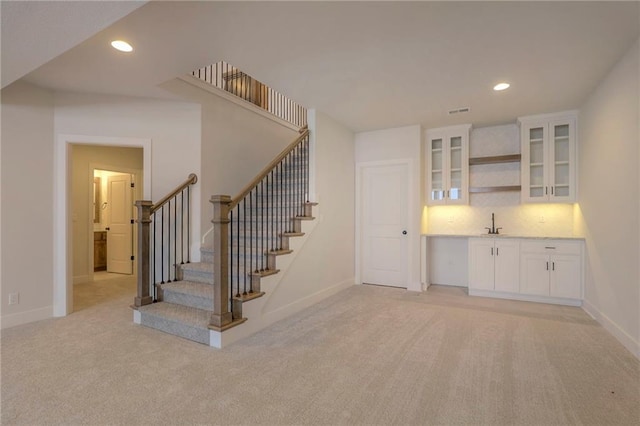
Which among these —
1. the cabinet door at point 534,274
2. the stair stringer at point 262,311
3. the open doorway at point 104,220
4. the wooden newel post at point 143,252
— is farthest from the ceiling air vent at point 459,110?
the open doorway at point 104,220

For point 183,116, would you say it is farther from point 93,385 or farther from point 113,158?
point 93,385

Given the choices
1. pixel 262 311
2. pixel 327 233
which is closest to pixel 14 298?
pixel 262 311

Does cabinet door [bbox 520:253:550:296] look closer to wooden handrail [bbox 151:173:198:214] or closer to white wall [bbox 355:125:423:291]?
white wall [bbox 355:125:423:291]

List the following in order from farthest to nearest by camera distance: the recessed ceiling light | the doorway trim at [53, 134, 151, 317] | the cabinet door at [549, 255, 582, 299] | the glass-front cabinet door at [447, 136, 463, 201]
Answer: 1. the glass-front cabinet door at [447, 136, 463, 201]
2. the cabinet door at [549, 255, 582, 299]
3. the doorway trim at [53, 134, 151, 317]
4. the recessed ceiling light

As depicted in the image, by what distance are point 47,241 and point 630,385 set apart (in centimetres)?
555

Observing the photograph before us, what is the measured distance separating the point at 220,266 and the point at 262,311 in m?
0.76

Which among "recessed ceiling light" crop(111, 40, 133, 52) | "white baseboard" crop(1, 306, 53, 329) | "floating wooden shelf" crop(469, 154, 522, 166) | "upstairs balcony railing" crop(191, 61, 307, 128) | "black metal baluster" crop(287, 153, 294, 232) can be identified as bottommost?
"white baseboard" crop(1, 306, 53, 329)

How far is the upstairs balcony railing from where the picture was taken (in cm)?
501

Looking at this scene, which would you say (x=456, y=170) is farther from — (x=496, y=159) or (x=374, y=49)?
(x=374, y=49)

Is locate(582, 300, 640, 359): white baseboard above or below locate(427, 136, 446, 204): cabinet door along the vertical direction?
below

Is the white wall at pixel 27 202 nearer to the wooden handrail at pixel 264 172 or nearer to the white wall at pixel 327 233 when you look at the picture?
the wooden handrail at pixel 264 172

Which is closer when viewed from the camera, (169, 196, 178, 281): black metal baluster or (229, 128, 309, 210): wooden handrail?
(229, 128, 309, 210): wooden handrail

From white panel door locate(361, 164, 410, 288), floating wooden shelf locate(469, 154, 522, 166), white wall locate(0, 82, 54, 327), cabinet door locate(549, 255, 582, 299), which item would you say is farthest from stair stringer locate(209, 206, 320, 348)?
cabinet door locate(549, 255, 582, 299)

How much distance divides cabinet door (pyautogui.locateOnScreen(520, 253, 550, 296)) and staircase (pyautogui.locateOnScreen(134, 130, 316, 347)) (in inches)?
119
